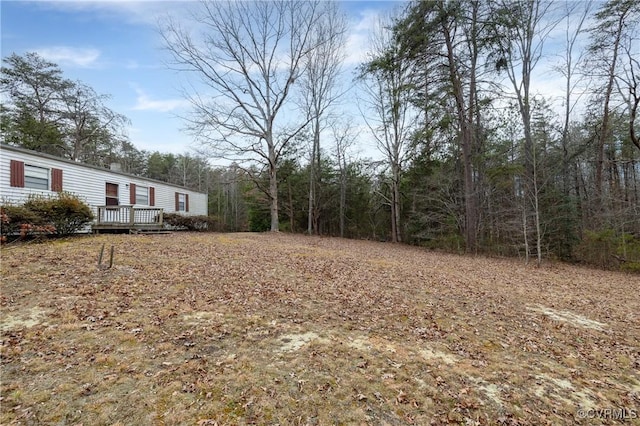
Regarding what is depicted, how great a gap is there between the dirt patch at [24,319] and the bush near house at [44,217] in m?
5.78

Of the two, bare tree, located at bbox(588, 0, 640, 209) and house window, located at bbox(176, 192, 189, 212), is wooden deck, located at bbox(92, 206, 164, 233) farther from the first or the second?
bare tree, located at bbox(588, 0, 640, 209)

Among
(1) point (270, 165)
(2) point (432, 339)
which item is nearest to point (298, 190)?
(1) point (270, 165)

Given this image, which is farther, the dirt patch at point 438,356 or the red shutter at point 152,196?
the red shutter at point 152,196

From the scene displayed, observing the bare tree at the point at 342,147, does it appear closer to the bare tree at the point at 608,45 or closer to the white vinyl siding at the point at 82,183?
the white vinyl siding at the point at 82,183

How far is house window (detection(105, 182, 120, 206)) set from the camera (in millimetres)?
13266

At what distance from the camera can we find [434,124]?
44.6 feet

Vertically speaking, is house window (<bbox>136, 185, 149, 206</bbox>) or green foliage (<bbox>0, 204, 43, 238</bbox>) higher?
house window (<bbox>136, 185, 149, 206</bbox>)

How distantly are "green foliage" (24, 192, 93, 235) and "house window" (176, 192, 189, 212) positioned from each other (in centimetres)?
851

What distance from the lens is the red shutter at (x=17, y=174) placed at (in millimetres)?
9461

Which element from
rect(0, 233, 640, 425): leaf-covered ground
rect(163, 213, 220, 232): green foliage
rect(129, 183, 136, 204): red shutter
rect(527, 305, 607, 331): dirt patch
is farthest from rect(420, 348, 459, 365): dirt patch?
rect(129, 183, 136, 204): red shutter

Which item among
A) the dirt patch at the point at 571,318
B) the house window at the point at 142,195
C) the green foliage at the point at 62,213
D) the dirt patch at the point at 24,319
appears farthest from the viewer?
the house window at the point at 142,195

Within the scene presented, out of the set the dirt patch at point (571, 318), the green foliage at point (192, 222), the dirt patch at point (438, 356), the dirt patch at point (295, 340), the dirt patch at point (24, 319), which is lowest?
the dirt patch at point (571, 318)

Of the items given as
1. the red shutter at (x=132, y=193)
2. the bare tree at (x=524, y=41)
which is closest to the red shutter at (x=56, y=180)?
the red shutter at (x=132, y=193)

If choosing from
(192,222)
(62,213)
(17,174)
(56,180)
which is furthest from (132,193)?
(62,213)
